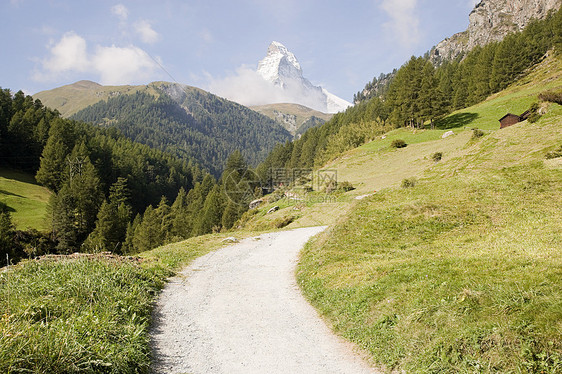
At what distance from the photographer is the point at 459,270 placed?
9.46 m

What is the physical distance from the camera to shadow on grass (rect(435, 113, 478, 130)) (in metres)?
59.3

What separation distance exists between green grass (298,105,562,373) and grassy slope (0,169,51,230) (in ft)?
239

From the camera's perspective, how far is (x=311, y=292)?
504 inches

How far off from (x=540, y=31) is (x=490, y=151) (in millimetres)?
118195

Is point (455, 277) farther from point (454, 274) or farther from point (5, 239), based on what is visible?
point (5, 239)

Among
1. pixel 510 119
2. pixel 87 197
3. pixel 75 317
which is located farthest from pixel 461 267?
pixel 87 197

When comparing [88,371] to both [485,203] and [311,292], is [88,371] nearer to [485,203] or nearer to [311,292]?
[311,292]

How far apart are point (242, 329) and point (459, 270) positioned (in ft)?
23.8

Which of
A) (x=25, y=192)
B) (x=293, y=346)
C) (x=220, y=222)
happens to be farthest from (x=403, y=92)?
(x=25, y=192)

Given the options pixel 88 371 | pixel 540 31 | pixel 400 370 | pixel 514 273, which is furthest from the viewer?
pixel 540 31

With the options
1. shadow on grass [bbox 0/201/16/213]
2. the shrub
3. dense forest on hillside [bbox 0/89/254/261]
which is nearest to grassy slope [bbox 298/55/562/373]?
the shrub

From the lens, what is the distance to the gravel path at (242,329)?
757cm

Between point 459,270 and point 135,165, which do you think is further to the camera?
point 135,165

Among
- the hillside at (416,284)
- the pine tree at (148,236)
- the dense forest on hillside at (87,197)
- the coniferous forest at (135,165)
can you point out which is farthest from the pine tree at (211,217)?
the hillside at (416,284)
